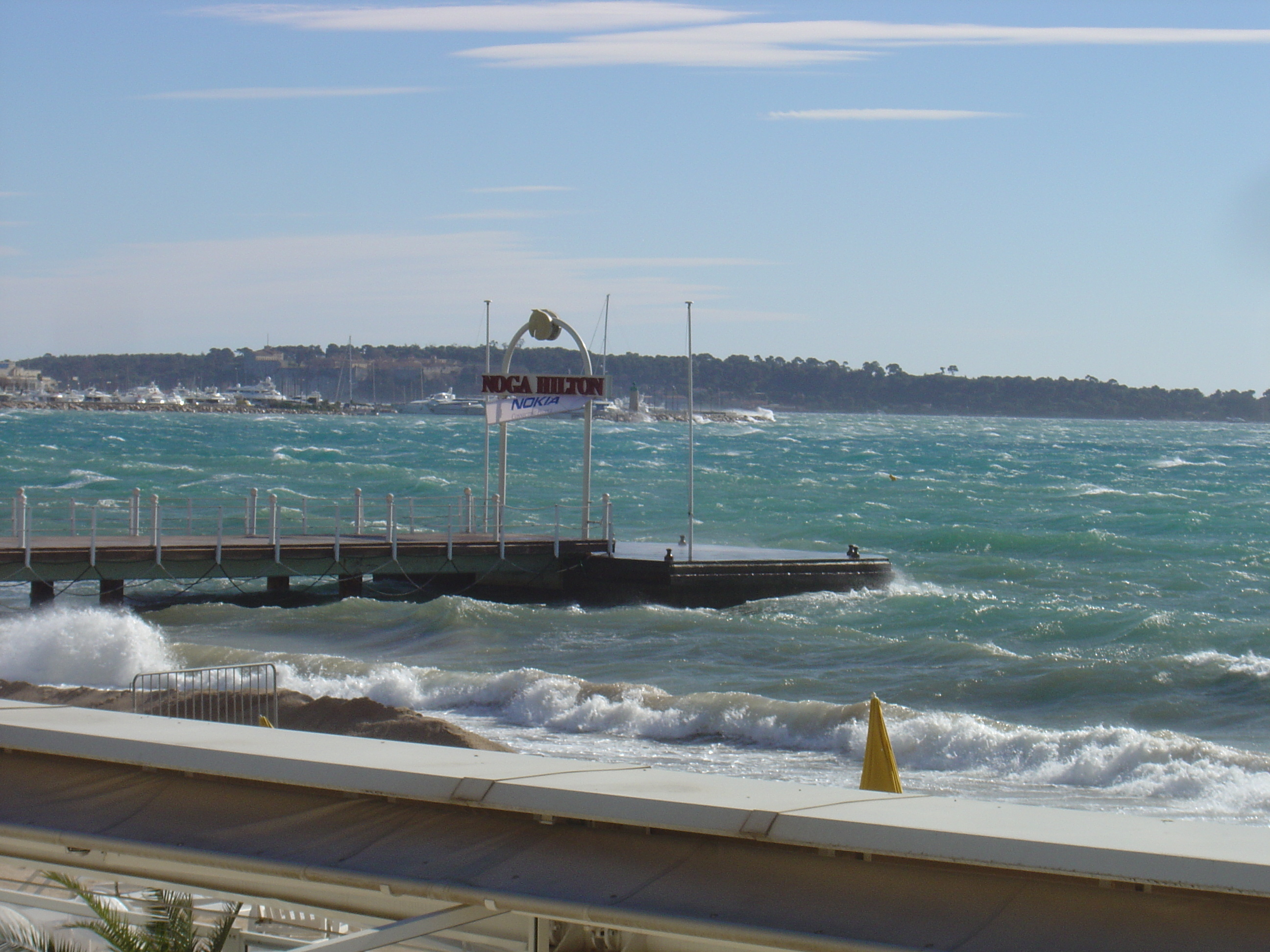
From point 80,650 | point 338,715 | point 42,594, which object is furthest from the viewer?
point 42,594

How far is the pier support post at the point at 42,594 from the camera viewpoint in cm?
2336

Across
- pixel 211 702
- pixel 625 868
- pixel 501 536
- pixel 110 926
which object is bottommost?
pixel 501 536

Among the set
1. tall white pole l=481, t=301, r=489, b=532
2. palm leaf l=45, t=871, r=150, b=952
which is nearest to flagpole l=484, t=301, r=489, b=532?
tall white pole l=481, t=301, r=489, b=532

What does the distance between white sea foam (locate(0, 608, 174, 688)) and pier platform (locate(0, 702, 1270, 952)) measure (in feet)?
50.8

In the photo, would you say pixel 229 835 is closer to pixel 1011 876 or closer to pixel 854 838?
pixel 854 838

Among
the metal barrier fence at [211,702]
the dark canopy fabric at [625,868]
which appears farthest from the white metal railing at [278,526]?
the dark canopy fabric at [625,868]

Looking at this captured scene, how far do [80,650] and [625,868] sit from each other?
18.0 meters

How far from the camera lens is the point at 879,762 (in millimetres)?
8930

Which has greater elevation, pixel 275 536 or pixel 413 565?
pixel 275 536

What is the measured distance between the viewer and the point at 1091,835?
3617mm

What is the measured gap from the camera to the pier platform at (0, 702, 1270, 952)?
11.4 ft

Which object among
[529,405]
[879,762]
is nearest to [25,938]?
[879,762]

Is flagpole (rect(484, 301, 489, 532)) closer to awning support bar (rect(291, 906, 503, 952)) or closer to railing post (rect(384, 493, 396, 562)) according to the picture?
railing post (rect(384, 493, 396, 562))

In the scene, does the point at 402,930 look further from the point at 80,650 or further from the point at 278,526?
the point at 278,526
